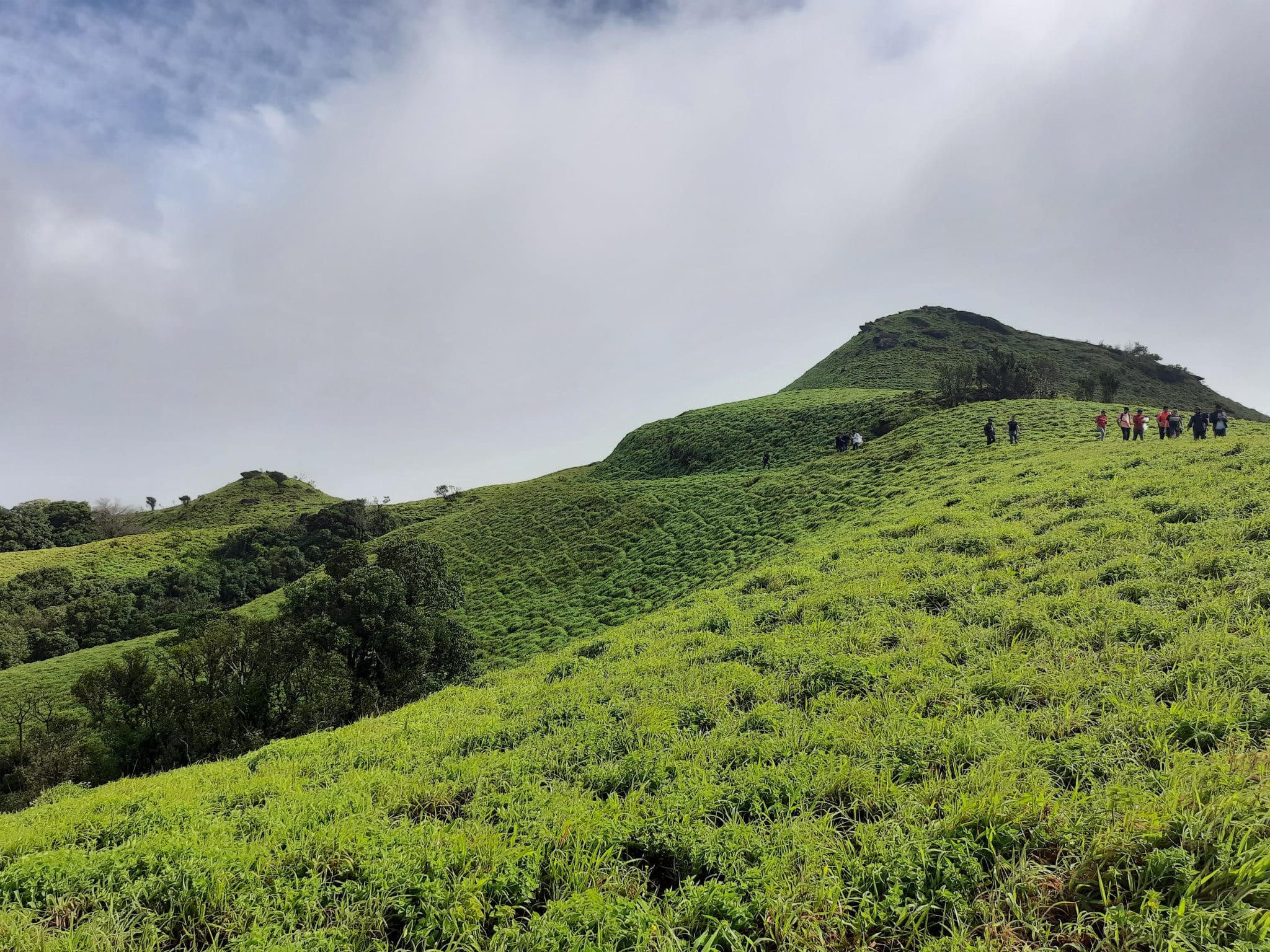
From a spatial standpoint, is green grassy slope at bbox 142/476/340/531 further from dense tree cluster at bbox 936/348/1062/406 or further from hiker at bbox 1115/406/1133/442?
hiker at bbox 1115/406/1133/442

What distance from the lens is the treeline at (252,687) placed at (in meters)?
20.7

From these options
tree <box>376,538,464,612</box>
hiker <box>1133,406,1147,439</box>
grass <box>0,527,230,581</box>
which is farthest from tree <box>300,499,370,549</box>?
hiker <box>1133,406,1147,439</box>

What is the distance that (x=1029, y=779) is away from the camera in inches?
205

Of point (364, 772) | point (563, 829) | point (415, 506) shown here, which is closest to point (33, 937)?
point (364, 772)

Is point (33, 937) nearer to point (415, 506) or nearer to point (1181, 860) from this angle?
point (1181, 860)

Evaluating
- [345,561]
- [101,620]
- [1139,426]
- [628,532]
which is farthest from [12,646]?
[1139,426]

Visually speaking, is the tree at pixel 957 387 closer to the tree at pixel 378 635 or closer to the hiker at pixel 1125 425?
the hiker at pixel 1125 425

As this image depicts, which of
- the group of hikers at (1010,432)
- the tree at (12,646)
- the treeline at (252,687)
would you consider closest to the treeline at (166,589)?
the tree at (12,646)

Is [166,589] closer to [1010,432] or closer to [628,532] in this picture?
[628,532]

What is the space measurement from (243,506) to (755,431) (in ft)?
376

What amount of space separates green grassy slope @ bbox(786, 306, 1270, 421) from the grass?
109 metres

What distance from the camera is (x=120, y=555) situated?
74.1 m

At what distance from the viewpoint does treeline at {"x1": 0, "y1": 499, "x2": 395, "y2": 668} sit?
47.8 m

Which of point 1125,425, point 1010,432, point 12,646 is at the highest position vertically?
point 1010,432
